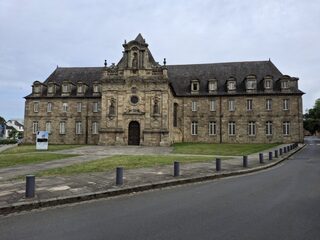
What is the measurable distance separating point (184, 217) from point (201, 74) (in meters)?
40.1

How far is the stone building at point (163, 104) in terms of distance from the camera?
117 feet

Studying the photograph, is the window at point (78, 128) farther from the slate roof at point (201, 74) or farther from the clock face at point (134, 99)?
the clock face at point (134, 99)

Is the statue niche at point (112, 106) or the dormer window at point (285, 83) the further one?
the dormer window at point (285, 83)

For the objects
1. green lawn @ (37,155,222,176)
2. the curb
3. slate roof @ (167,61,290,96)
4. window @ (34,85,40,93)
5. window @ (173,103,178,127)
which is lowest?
the curb

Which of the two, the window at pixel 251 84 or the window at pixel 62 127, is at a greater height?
the window at pixel 251 84

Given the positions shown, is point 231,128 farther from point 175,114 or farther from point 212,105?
point 175,114

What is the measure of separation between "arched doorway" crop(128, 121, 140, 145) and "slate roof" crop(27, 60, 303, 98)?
7.95 m

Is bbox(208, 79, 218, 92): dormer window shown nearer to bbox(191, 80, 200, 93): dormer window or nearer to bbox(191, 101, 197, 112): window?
bbox(191, 80, 200, 93): dormer window

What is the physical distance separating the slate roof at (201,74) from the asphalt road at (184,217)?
3228 centimetres

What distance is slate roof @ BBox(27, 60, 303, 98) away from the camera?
41750 millimetres

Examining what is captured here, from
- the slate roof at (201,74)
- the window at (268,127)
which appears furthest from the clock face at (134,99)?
the window at (268,127)

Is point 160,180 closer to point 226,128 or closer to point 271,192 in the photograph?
point 271,192

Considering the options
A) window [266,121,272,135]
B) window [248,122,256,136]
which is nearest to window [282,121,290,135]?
window [266,121,272,135]

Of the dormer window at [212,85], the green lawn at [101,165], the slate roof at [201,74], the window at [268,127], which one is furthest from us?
the slate roof at [201,74]
